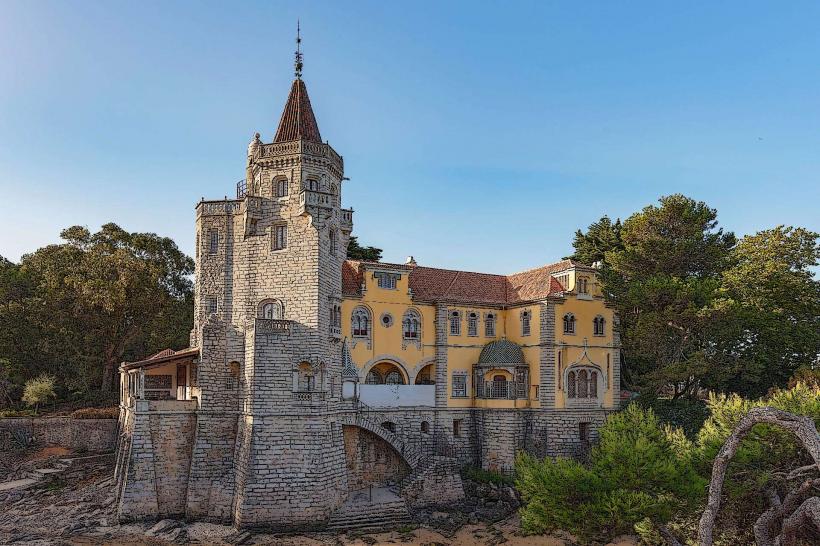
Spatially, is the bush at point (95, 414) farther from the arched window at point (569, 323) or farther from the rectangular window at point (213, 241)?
the arched window at point (569, 323)

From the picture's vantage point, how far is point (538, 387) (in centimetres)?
3653

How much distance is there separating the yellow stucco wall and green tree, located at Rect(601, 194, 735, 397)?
189cm

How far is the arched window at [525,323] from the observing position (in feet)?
124

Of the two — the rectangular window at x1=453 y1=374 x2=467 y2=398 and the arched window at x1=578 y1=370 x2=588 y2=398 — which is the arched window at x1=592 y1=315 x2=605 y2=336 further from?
the rectangular window at x1=453 y1=374 x2=467 y2=398

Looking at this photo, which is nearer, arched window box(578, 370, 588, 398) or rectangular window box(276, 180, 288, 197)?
rectangular window box(276, 180, 288, 197)

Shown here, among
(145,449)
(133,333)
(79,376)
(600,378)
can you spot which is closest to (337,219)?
(145,449)

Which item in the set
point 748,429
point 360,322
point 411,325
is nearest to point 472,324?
point 411,325

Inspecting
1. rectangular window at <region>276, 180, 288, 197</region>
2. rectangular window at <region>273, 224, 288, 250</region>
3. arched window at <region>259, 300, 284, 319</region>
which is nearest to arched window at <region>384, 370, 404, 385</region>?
arched window at <region>259, 300, 284, 319</region>

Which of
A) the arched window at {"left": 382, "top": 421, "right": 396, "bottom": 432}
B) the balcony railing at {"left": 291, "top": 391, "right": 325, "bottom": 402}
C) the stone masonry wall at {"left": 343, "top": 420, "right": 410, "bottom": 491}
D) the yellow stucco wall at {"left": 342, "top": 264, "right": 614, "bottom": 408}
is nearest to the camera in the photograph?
the balcony railing at {"left": 291, "top": 391, "right": 325, "bottom": 402}

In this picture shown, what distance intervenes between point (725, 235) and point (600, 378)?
37.3 ft

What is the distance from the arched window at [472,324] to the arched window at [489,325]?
23.6 inches

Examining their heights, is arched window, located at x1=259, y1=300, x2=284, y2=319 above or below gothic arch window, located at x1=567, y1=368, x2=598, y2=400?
above

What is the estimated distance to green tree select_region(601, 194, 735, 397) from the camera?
118 ft

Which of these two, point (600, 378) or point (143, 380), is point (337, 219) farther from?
point (600, 378)
